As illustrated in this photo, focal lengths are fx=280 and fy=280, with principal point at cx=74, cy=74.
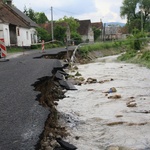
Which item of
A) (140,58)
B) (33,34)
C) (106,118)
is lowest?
(106,118)

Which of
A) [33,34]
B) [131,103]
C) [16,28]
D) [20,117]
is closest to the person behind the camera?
[20,117]

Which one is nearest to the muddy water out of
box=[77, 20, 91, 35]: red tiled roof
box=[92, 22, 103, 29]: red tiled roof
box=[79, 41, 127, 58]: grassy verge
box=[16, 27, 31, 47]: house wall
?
box=[79, 41, 127, 58]: grassy verge

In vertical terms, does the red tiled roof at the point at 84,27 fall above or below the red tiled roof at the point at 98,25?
below

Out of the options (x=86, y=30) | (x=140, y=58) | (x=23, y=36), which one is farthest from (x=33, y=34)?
(x=86, y=30)

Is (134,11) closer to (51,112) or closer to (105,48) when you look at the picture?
(105,48)

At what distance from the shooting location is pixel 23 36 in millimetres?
A: 38844

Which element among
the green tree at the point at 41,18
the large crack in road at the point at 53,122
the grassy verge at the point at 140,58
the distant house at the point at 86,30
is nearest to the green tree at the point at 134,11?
the distant house at the point at 86,30

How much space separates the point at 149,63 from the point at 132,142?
49.5 ft

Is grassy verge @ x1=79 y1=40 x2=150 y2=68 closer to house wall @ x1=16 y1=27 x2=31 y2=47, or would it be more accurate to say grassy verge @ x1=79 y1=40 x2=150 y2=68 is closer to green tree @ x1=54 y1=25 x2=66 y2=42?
green tree @ x1=54 y1=25 x2=66 y2=42

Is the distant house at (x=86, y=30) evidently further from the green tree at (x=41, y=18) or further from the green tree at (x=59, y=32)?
the green tree at (x=59, y=32)

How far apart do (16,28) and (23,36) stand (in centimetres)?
266

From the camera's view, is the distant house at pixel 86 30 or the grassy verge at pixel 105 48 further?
the distant house at pixel 86 30

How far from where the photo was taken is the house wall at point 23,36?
3742 cm

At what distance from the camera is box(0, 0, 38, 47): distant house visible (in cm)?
3309
